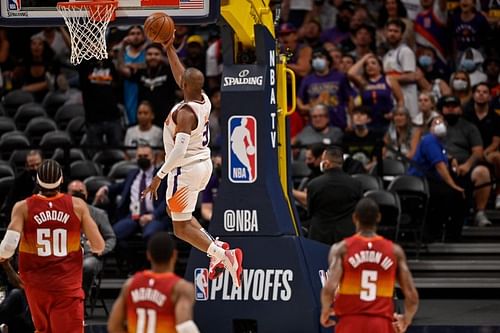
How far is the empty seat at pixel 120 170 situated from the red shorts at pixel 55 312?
22.2 ft

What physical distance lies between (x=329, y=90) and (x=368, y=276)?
8.78 metres

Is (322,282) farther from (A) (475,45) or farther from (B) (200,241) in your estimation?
(A) (475,45)

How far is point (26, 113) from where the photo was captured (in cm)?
2105

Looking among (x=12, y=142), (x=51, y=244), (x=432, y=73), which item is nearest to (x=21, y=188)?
(x=12, y=142)

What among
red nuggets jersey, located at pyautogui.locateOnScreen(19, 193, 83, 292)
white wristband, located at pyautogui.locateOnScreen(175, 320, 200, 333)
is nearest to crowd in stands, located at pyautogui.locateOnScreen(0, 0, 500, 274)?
red nuggets jersey, located at pyautogui.locateOnScreen(19, 193, 83, 292)

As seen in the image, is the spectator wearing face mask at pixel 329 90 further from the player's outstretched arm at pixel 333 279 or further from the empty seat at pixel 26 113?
the player's outstretched arm at pixel 333 279

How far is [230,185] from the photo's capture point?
14.2 m

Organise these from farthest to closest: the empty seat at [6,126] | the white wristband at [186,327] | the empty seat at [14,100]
A: 1. the empty seat at [14,100]
2. the empty seat at [6,126]
3. the white wristband at [186,327]

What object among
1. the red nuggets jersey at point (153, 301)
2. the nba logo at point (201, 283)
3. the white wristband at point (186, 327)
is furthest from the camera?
the nba logo at point (201, 283)

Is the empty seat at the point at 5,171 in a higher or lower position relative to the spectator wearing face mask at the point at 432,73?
lower

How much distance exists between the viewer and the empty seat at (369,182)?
17391 mm

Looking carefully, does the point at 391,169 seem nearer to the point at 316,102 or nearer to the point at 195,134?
the point at 316,102

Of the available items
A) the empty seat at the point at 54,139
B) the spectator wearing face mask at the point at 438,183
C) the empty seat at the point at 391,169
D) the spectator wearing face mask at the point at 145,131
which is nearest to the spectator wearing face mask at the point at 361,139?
the empty seat at the point at 391,169

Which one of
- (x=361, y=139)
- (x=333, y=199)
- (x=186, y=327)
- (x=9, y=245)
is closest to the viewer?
(x=186, y=327)
